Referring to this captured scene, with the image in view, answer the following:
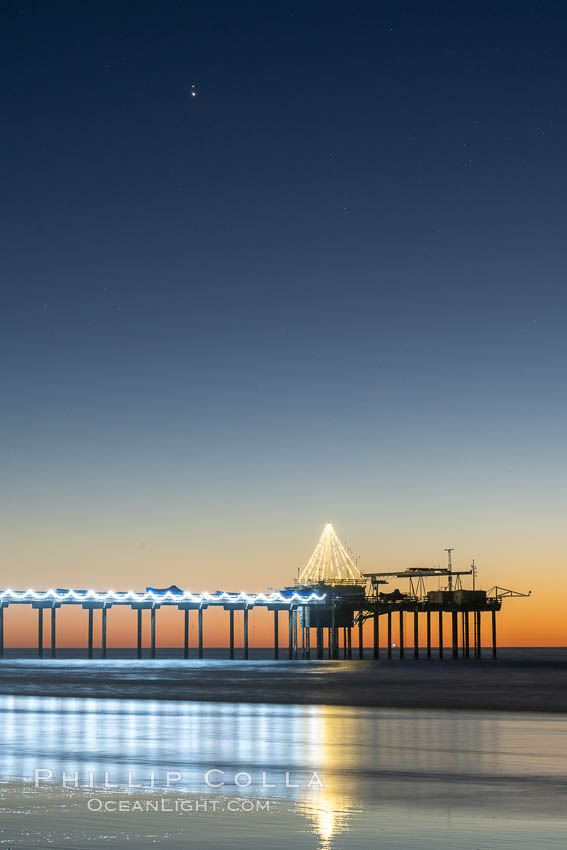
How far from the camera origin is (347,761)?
2208 centimetres

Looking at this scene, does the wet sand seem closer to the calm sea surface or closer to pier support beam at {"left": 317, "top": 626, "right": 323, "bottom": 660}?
the calm sea surface

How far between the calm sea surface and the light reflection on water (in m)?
0.05

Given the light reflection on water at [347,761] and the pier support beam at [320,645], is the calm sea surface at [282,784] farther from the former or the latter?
the pier support beam at [320,645]

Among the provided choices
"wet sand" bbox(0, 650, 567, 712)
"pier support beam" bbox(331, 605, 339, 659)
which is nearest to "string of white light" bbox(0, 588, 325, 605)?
"pier support beam" bbox(331, 605, 339, 659)

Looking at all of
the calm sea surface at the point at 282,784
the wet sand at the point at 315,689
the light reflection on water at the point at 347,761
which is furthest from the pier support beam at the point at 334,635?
the calm sea surface at the point at 282,784

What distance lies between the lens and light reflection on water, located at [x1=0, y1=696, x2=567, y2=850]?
14195mm

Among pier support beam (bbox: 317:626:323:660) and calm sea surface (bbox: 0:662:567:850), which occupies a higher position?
calm sea surface (bbox: 0:662:567:850)

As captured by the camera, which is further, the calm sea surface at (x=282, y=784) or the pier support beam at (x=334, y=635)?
the pier support beam at (x=334, y=635)

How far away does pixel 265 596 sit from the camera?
405 feet

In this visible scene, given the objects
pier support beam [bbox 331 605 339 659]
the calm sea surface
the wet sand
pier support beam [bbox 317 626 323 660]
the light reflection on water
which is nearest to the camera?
the calm sea surface

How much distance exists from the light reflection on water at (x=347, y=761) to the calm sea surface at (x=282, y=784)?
48 millimetres

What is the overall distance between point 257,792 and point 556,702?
118ft

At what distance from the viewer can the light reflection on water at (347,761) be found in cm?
1420

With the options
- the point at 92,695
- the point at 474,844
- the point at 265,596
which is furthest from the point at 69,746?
the point at 265,596
